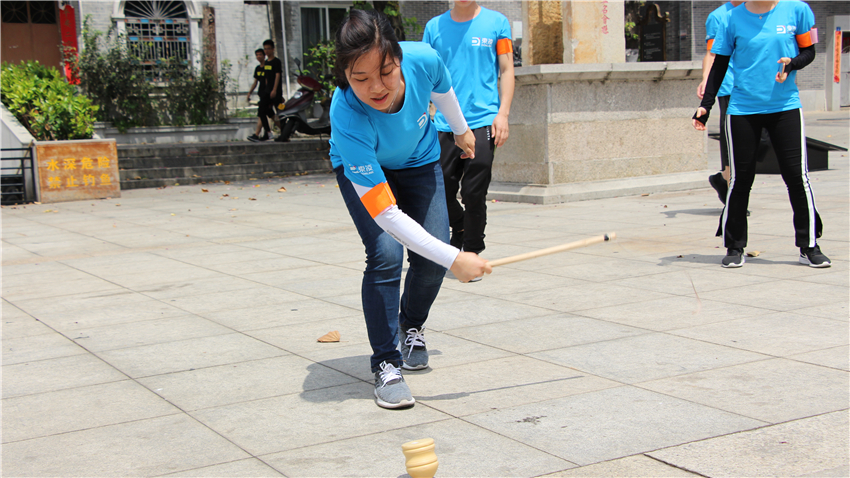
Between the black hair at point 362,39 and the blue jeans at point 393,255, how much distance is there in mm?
589

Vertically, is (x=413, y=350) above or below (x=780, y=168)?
below

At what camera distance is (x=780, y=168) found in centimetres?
561

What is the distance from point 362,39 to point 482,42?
2.84 meters

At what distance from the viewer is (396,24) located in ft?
50.7

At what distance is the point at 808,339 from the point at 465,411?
6.03ft

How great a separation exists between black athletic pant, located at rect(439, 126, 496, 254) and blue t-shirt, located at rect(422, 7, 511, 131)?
0.13 metres

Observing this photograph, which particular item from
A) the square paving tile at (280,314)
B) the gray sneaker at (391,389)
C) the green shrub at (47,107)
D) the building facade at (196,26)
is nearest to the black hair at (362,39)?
the gray sneaker at (391,389)

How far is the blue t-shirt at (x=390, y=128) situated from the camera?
312 centimetres

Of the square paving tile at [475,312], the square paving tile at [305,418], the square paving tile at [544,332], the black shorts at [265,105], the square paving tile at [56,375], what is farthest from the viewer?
the black shorts at [265,105]

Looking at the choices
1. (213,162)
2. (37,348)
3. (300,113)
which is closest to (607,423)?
(37,348)

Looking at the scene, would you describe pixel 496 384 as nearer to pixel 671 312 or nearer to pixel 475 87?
pixel 671 312

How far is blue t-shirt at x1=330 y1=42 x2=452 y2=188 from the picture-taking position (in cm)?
312

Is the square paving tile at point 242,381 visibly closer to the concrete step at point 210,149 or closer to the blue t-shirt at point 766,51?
the blue t-shirt at point 766,51

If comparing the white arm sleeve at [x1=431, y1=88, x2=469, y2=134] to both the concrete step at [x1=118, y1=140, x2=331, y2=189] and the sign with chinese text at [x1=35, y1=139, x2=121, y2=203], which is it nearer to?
the sign with chinese text at [x1=35, y1=139, x2=121, y2=203]
